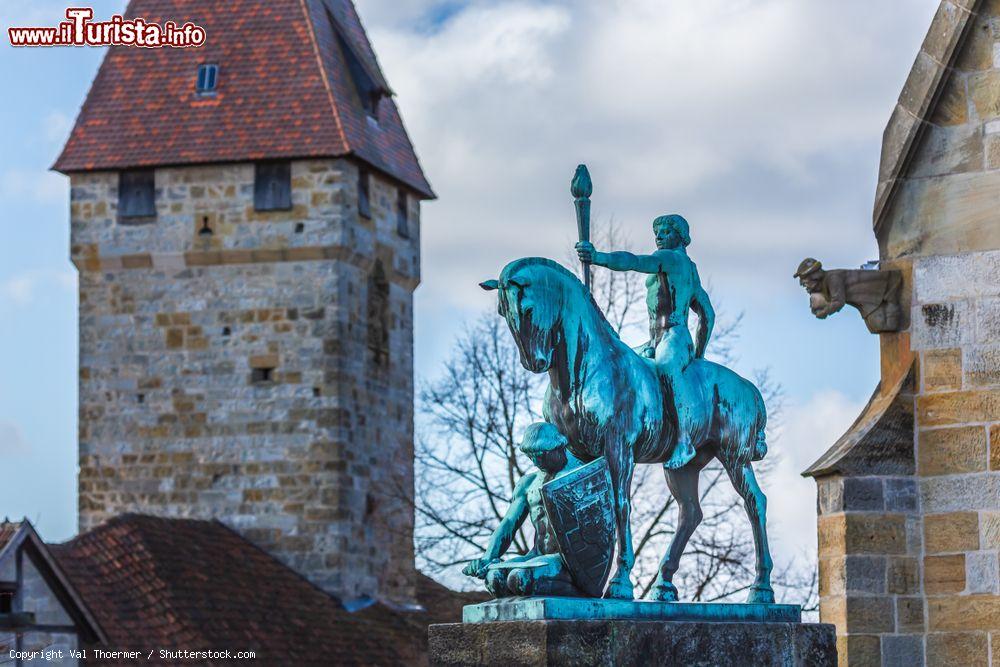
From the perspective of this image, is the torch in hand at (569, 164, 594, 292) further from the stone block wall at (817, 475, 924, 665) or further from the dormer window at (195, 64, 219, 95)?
the dormer window at (195, 64, 219, 95)

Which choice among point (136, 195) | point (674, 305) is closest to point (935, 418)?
point (674, 305)

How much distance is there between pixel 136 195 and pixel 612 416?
1010 inches

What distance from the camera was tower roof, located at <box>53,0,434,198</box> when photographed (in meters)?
32.1

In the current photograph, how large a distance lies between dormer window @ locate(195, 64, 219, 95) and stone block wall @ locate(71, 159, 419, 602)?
50.3 inches

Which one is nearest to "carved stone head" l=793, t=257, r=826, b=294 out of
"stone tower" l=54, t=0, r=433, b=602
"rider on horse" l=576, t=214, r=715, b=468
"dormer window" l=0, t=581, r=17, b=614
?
"rider on horse" l=576, t=214, r=715, b=468

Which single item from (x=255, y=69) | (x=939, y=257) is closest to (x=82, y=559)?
(x=255, y=69)

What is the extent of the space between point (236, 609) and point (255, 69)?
7.91 metres

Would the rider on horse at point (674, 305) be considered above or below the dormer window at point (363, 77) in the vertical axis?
below

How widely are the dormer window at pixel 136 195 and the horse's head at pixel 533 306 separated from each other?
25338 millimetres

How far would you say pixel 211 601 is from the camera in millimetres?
29281

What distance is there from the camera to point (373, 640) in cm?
3073

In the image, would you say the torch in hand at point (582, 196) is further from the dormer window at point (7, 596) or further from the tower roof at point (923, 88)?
the dormer window at point (7, 596)

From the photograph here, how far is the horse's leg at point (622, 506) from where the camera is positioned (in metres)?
7.68

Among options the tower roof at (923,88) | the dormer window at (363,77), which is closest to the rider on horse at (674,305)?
the tower roof at (923,88)
